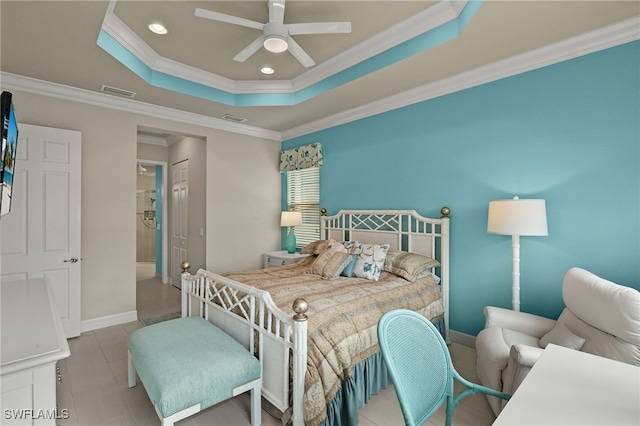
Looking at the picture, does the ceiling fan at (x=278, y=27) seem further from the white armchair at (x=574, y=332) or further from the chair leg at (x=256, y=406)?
the chair leg at (x=256, y=406)

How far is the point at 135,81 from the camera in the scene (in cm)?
319

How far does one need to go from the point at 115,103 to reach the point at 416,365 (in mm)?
4235

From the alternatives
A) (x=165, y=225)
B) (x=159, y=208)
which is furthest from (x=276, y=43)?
(x=159, y=208)

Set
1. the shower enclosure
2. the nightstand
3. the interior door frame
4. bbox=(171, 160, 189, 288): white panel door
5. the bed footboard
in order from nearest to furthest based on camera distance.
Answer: the bed footboard, the nightstand, bbox=(171, 160, 189, 288): white panel door, the interior door frame, the shower enclosure

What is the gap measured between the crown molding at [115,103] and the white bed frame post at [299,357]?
138 inches

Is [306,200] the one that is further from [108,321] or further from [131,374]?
[131,374]

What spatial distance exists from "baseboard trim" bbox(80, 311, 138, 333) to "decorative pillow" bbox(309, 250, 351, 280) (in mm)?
2461

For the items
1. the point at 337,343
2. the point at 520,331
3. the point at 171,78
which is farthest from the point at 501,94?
the point at 171,78

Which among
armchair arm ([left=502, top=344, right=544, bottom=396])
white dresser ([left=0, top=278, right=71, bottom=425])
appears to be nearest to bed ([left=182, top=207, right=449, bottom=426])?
armchair arm ([left=502, top=344, right=544, bottom=396])

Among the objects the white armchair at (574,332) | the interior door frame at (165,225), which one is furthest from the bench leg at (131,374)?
the interior door frame at (165,225)

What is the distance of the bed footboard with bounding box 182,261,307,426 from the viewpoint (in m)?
1.77

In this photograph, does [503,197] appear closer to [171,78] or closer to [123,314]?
[171,78]

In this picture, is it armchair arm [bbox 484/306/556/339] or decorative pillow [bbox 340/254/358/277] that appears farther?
decorative pillow [bbox 340/254/358/277]

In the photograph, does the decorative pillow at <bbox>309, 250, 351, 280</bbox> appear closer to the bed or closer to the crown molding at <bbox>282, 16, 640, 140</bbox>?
the bed
